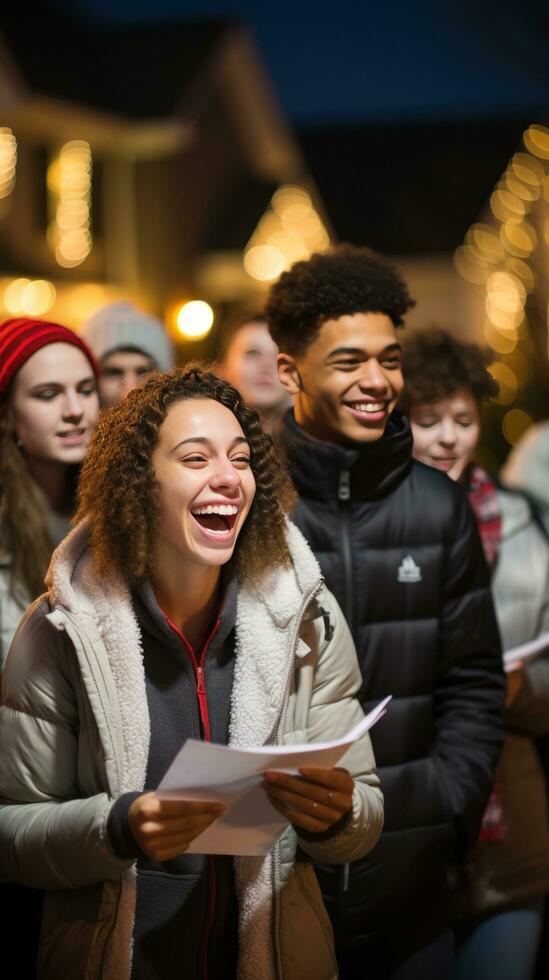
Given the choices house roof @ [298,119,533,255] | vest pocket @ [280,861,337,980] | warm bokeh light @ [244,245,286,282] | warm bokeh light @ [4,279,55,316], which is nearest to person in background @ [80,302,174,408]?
vest pocket @ [280,861,337,980]

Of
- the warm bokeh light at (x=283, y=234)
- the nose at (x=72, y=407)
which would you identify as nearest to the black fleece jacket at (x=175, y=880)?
the nose at (x=72, y=407)

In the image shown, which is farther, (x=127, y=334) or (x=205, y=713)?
(x=127, y=334)

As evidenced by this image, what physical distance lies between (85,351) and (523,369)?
15.7ft

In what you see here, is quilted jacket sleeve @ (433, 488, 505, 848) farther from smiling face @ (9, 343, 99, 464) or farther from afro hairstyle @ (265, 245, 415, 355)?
smiling face @ (9, 343, 99, 464)

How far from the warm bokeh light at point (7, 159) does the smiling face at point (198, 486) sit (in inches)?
571

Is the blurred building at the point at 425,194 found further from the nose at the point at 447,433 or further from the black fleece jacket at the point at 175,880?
the black fleece jacket at the point at 175,880

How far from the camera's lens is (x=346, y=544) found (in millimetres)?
3209

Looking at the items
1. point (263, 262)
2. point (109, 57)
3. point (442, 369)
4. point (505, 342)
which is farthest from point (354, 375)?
point (109, 57)

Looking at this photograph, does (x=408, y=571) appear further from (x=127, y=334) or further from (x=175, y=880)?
(x=127, y=334)

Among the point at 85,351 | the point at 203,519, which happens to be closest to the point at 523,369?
the point at 85,351

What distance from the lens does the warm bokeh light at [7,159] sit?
1625 centimetres

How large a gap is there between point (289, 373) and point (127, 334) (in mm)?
1584

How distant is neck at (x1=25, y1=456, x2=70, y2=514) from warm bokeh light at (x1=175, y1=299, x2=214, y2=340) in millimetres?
3344

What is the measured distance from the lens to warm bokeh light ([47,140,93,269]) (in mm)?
17781
